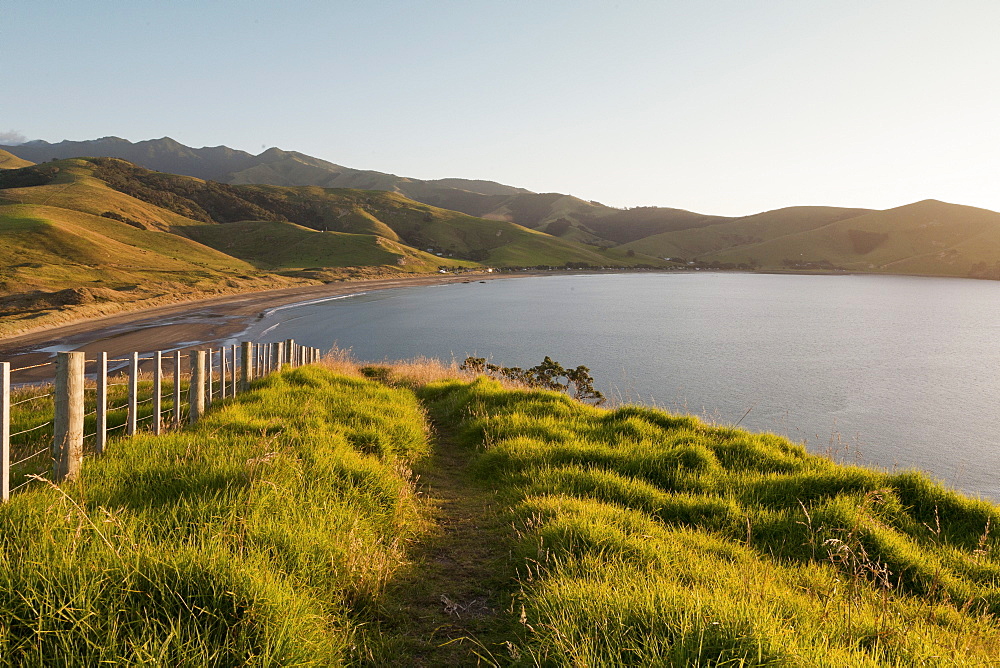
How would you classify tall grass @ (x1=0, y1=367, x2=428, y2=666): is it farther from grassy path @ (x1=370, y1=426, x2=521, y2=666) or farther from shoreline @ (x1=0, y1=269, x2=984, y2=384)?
shoreline @ (x1=0, y1=269, x2=984, y2=384)

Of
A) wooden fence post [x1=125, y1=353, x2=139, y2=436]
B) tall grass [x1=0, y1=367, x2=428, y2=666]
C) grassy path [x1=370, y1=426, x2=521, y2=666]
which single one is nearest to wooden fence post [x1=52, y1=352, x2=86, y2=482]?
tall grass [x1=0, y1=367, x2=428, y2=666]

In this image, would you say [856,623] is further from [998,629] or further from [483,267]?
[483,267]

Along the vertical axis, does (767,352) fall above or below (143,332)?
above

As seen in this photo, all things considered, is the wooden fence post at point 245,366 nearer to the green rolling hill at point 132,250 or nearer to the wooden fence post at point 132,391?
the wooden fence post at point 132,391

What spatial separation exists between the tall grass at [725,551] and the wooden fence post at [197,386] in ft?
15.3

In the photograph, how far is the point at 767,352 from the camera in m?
47.2

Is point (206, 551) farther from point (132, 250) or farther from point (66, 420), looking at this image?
point (132, 250)

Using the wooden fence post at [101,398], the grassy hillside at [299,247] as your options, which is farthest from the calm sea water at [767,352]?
the grassy hillside at [299,247]

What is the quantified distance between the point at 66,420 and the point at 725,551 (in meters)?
6.97

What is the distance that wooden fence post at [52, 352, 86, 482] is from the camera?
5.74 meters

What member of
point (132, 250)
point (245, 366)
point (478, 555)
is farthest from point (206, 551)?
point (132, 250)

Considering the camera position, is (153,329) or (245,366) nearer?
(245,366)

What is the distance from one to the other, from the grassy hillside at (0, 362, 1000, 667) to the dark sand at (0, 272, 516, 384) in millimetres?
34673

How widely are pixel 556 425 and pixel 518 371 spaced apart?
13097mm
